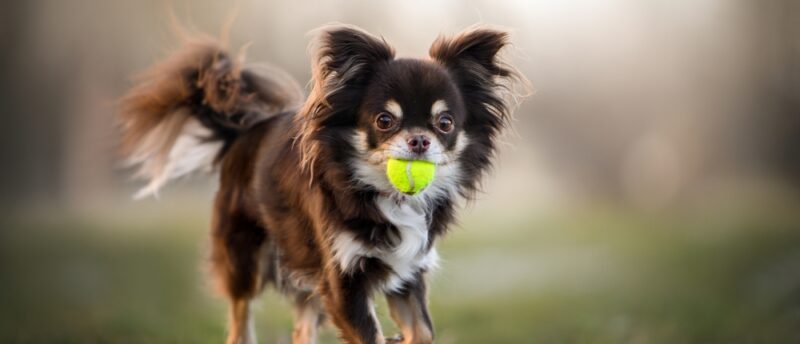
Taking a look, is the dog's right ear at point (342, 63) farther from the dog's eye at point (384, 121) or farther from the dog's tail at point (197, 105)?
the dog's tail at point (197, 105)

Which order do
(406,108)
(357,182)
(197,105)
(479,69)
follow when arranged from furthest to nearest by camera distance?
(197,105), (479,69), (357,182), (406,108)

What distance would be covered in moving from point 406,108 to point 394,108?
0.05 m

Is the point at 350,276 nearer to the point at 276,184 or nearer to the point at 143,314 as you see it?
the point at 276,184

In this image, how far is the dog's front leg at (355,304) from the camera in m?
3.81

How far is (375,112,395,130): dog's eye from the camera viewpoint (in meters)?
3.64

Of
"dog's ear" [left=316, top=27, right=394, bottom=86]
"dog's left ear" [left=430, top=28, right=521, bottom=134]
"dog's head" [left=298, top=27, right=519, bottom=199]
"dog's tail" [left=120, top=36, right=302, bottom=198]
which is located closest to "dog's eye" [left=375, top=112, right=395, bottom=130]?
"dog's head" [left=298, top=27, right=519, bottom=199]

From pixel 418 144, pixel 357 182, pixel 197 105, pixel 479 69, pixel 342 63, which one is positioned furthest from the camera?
pixel 197 105

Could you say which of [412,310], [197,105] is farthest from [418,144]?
[197,105]

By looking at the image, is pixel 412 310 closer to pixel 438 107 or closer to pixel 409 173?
pixel 409 173

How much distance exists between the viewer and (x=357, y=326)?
3.81 m

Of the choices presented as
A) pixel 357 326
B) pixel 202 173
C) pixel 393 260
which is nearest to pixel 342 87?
pixel 393 260

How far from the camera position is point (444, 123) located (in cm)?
370

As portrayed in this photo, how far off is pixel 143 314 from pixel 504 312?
262 cm

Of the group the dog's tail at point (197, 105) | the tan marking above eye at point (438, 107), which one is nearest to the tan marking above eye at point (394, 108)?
the tan marking above eye at point (438, 107)
